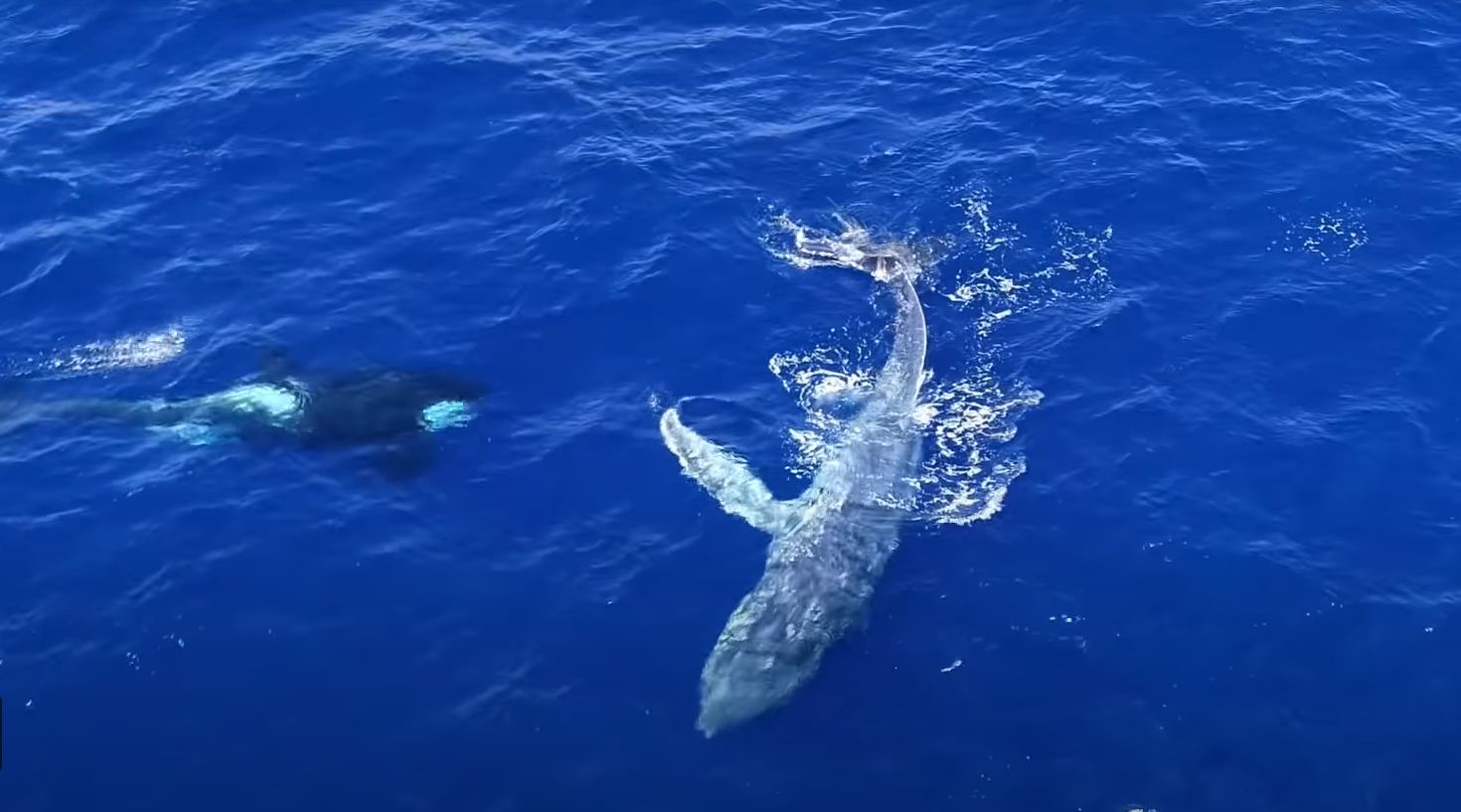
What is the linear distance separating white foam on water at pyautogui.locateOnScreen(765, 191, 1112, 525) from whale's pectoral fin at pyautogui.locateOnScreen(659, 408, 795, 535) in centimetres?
162

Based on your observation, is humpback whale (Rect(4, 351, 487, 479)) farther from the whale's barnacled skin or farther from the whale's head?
the whale's head

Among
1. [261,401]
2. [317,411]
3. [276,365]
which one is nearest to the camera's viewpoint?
[317,411]

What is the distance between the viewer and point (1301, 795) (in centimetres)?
3797

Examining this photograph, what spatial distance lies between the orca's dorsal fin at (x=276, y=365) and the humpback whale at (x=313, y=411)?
0.05 m

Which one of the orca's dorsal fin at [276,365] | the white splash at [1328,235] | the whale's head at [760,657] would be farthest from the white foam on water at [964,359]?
the orca's dorsal fin at [276,365]

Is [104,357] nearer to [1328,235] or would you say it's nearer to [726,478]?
[726,478]

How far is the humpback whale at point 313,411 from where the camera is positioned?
158 ft

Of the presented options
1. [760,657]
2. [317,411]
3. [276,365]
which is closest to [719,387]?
[760,657]

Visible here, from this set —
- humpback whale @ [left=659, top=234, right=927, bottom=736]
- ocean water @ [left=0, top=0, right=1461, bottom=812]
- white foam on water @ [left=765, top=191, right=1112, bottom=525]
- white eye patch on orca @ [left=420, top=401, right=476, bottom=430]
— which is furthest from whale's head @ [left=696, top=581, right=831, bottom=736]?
white eye patch on orca @ [left=420, top=401, right=476, bottom=430]

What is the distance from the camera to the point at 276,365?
50469 millimetres

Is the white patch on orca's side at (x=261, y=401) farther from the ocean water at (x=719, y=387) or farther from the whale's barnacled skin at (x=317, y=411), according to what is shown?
the ocean water at (x=719, y=387)

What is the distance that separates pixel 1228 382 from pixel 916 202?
13773 mm

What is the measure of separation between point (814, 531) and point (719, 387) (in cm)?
744

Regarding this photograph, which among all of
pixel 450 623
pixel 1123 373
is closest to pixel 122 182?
pixel 450 623
